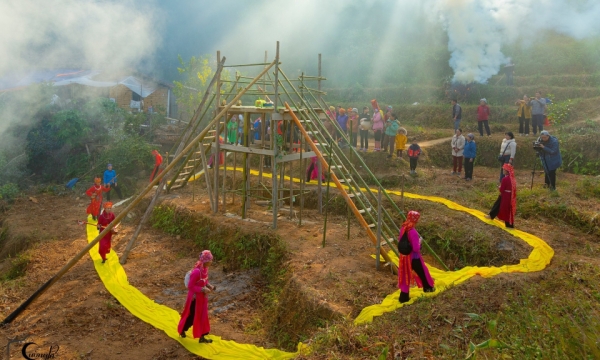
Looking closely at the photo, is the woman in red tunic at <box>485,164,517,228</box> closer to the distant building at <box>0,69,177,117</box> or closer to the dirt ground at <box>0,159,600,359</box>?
the dirt ground at <box>0,159,600,359</box>

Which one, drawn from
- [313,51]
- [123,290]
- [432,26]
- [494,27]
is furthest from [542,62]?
[123,290]

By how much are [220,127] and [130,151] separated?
748 centimetres

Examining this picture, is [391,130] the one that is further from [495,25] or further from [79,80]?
[79,80]

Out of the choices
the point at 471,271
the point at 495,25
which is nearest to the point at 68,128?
the point at 471,271

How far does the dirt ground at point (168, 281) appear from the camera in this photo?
8.14 m

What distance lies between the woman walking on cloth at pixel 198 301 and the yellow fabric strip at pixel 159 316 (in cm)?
22

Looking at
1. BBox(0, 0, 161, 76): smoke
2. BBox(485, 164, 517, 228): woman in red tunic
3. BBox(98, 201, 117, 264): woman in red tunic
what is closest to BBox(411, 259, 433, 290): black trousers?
BBox(485, 164, 517, 228): woman in red tunic

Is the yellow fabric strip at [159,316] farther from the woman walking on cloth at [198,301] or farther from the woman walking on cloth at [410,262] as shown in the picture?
the woman walking on cloth at [410,262]

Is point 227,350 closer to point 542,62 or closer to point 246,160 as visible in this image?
point 246,160

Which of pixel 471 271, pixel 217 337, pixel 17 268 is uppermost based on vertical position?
pixel 471 271

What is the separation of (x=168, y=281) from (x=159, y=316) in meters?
1.94

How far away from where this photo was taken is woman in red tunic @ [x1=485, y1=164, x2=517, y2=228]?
10781mm

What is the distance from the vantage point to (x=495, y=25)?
26391 mm

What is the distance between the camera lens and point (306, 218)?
13.0 m
